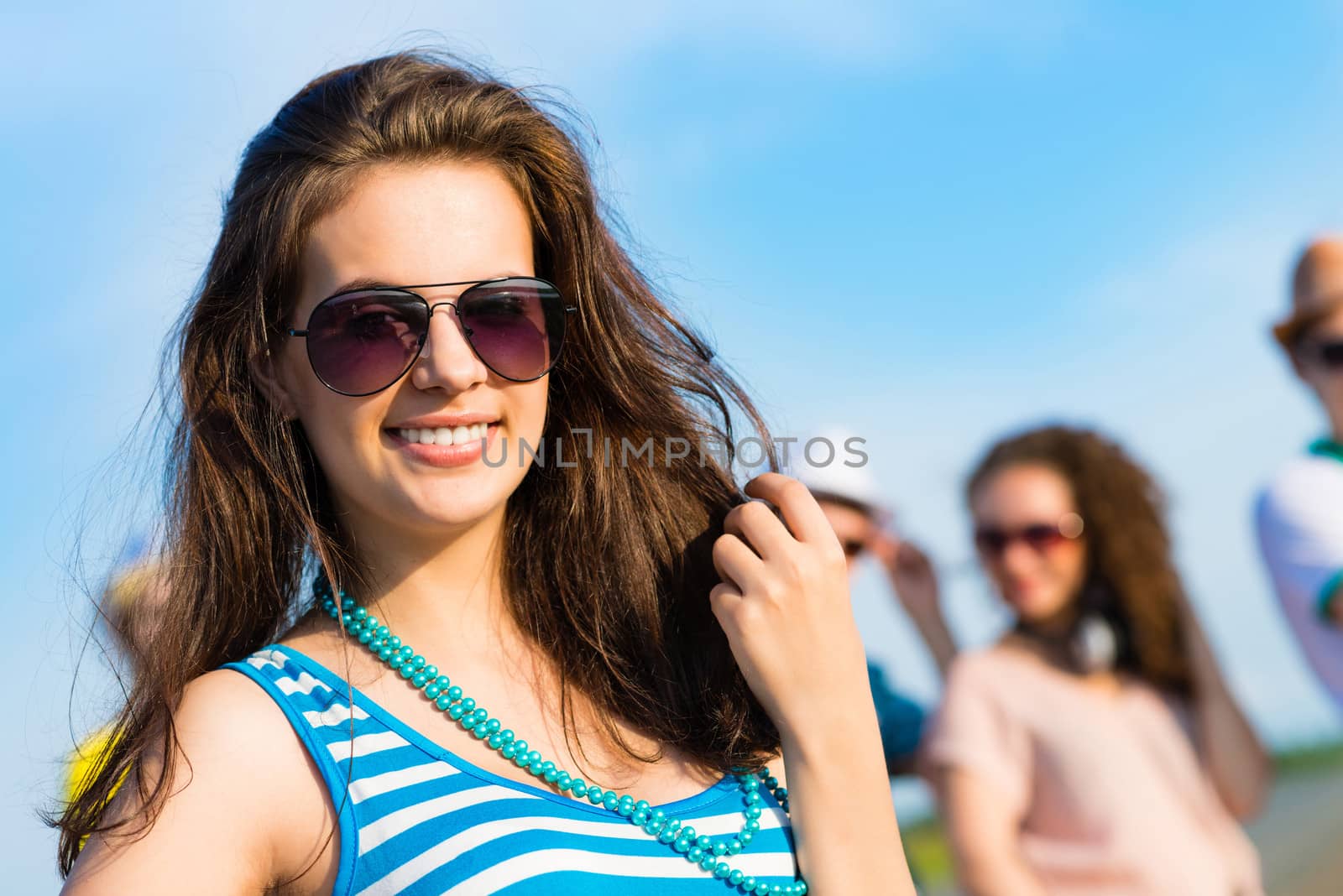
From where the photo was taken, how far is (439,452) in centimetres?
154

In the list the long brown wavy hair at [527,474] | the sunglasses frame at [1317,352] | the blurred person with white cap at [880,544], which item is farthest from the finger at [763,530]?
the sunglasses frame at [1317,352]

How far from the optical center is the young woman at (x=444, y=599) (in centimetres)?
140

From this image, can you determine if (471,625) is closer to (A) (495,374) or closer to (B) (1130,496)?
(A) (495,374)

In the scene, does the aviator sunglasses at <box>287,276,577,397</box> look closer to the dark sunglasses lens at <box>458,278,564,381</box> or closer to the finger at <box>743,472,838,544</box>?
the dark sunglasses lens at <box>458,278,564,381</box>

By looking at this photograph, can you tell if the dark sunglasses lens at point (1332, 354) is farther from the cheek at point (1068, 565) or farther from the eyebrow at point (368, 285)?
the eyebrow at point (368, 285)

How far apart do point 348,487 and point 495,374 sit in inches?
10.3

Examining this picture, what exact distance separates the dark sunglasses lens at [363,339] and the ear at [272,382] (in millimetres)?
137

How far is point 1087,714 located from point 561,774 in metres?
1.80

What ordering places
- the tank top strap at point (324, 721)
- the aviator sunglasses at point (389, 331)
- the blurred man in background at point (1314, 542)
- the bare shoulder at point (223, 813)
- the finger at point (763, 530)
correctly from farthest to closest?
the blurred man in background at point (1314, 542), the finger at point (763, 530), the aviator sunglasses at point (389, 331), the tank top strap at point (324, 721), the bare shoulder at point (223, 813)

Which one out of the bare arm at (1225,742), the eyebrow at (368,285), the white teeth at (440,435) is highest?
the eyebrow at (368,285)

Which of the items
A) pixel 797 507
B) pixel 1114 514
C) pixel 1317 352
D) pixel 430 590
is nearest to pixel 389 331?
pixel 430 590

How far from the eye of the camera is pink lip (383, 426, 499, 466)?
1.54 metres

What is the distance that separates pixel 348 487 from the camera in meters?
1.58

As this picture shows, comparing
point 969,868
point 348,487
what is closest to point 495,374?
point 348,487
